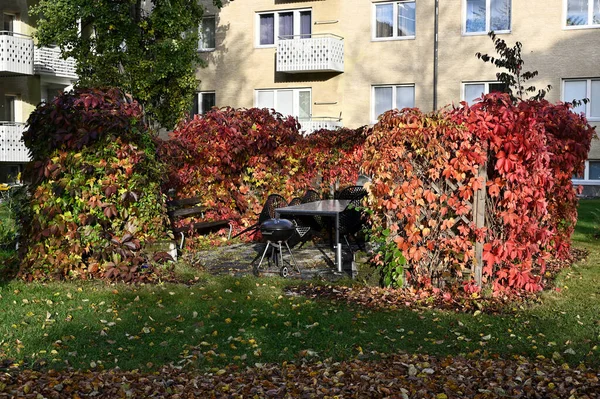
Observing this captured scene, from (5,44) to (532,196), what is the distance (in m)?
22.0

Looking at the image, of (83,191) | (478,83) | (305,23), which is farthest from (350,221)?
(305,23)

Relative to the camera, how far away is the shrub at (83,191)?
920 cm

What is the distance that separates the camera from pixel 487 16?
90.5 feet

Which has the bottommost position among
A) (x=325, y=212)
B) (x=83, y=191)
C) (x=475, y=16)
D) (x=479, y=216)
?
(x=325, y=212)

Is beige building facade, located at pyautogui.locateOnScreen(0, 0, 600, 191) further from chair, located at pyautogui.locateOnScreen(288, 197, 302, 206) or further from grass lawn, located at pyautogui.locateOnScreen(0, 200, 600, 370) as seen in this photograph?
→ grass lawn, located at pyautogui.locateOnScreen(0, 200, 600, 370)

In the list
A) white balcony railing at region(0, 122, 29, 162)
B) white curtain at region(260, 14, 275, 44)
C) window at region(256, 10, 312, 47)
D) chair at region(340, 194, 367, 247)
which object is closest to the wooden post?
chair at region(340, 194, 367, 247)

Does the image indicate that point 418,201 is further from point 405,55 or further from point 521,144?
point 405,55

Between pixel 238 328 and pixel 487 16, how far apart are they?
74.1ft

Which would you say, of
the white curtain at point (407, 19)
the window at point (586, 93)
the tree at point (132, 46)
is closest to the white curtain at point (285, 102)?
the tree at point (132, 46)

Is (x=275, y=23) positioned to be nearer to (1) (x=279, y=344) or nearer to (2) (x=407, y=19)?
(2) (x=407, y=19)

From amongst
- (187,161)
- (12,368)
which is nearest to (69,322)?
(12,368)

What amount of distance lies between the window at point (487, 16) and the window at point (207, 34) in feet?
32.8

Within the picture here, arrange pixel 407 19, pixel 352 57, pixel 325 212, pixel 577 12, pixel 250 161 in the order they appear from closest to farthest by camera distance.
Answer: pixel 325 212 → pixel 250 161 → pixel 577 12 → pixel 407 19 → pixel 352 57

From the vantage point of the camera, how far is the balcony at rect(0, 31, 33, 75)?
26.3m
